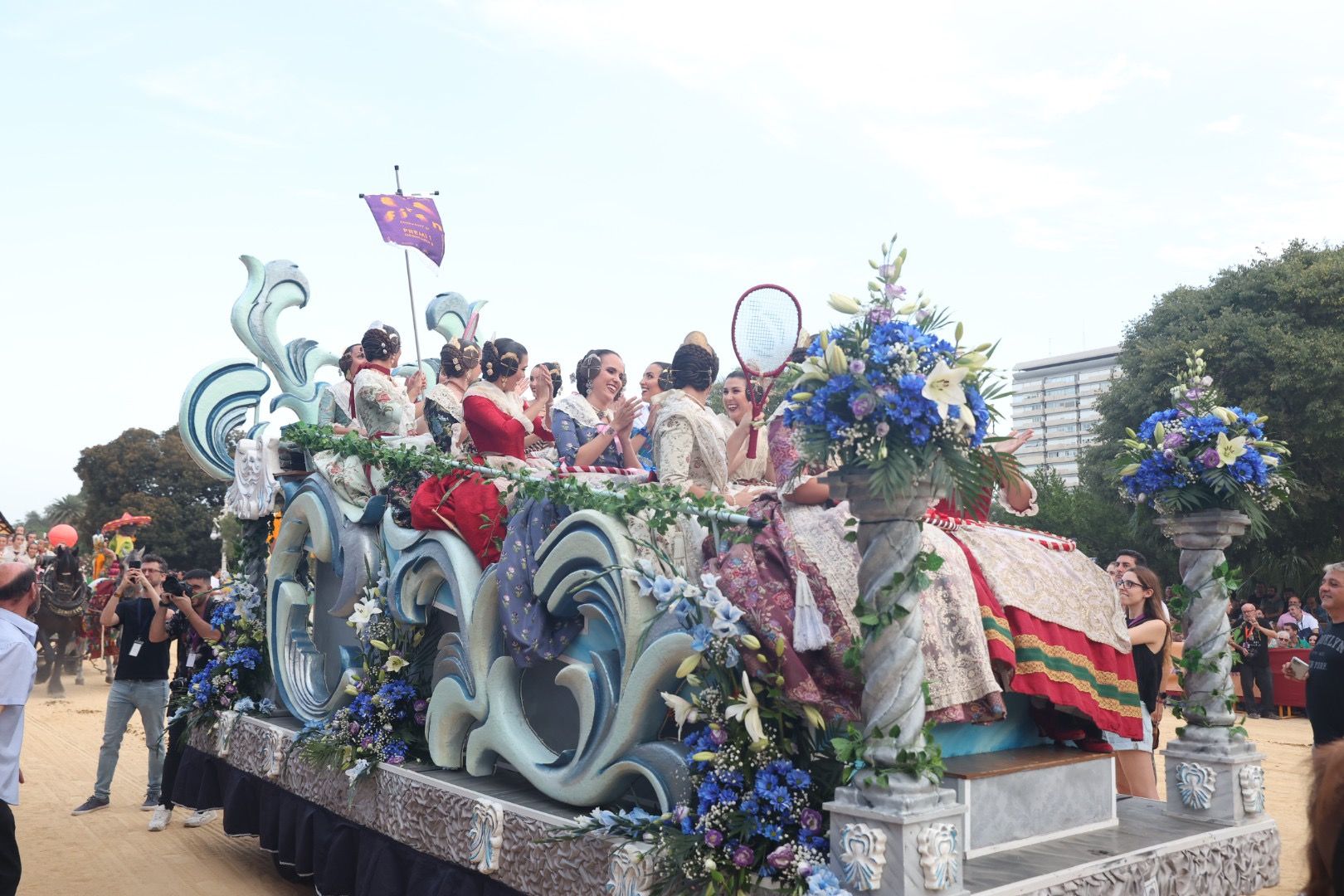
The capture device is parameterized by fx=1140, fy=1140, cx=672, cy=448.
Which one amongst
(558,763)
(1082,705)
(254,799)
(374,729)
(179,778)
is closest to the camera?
(1082,705)

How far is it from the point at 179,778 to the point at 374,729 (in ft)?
11.4

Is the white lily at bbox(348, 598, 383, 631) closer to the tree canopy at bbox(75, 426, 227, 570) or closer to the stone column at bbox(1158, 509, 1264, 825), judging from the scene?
the stone column at bbox(1158, 509, 1264, 825)

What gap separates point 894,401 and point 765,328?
1.40 m

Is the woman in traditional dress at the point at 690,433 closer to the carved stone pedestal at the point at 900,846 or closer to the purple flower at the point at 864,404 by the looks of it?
the purple flower at the point at 864,404

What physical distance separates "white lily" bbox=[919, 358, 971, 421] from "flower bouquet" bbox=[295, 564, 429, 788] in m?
3.60

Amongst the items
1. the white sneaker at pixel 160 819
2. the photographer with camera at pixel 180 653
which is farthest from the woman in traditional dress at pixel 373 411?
the white sneaker at pixel 160 819

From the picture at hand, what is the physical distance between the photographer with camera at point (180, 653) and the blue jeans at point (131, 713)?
117 mm

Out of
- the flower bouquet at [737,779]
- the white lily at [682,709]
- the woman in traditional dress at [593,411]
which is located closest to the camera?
the flower bouquet at [737,779]

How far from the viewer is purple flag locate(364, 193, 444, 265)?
9.07m

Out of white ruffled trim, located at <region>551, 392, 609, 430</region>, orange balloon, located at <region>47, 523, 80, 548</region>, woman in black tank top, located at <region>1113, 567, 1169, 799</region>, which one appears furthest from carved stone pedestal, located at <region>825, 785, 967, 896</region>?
orange balloon, located at <region>47, 523, 80, 548</region>

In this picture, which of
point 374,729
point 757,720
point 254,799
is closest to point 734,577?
point 757,720

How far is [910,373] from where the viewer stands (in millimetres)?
3430

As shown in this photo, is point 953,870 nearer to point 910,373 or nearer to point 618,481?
point 910,373

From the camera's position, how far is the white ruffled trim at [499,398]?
604 cm
